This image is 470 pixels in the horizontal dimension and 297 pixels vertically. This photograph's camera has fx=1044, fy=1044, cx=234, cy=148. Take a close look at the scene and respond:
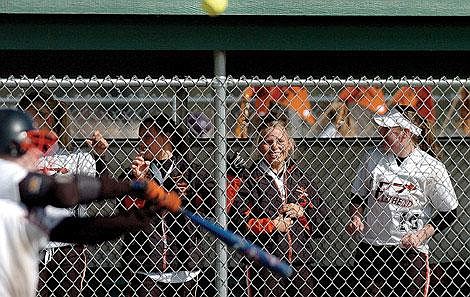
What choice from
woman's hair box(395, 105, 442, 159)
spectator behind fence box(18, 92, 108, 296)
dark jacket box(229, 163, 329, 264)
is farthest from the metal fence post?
woman's hair box(395, 105, 442, 159)

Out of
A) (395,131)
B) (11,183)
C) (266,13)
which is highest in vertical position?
(266,13)

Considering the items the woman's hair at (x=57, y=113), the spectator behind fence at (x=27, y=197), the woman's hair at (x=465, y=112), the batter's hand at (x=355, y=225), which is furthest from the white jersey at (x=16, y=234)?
the woman's hair at (x=465, y=112)

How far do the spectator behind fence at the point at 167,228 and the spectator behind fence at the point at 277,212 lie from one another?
0.26m

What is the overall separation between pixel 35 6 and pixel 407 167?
2.86 m

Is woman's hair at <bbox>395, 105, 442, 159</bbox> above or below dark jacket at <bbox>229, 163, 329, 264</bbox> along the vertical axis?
above

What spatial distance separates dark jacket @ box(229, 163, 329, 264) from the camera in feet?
21.5

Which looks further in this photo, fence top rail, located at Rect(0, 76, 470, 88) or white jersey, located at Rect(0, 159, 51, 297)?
fence top rail, located at Rect(0, 76, 470, 88)

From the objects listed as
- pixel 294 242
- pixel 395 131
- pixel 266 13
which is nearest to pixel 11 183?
pixel 294 242

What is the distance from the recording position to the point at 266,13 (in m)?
7.59

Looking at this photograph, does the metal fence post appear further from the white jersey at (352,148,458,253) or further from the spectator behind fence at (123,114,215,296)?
the white jersey at (352,148,458,253)

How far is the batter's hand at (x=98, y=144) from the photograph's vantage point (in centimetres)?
676

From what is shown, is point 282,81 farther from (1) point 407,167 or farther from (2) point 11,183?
(2) point 11,183

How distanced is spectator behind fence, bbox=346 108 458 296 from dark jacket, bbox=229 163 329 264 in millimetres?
339

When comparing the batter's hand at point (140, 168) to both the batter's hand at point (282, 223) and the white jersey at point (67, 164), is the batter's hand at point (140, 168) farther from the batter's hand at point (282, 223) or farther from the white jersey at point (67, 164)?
the batter's hand at point (282, 223)
